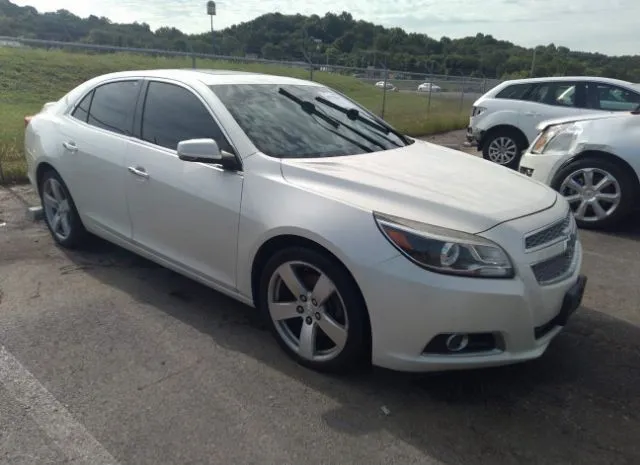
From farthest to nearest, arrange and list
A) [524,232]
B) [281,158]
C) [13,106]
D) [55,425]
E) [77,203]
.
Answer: [13,106]
[77,203]
[281,158]
[524,232]
[55,425]

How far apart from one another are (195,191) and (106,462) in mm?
1601

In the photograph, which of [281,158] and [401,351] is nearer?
[401,351]

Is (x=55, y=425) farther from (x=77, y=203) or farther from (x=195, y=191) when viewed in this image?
(x=77, y=203)

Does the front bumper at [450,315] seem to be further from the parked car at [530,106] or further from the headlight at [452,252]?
the parked car at [530,106]

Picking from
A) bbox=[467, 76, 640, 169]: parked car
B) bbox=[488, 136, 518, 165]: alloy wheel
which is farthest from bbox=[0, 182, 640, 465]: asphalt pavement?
bbox=[488, 136, 518, 165]: alloy wheel

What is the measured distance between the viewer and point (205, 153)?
3.08 m

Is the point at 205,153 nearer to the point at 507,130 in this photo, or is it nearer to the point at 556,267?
the point at 556,267

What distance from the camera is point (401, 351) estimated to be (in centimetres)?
260

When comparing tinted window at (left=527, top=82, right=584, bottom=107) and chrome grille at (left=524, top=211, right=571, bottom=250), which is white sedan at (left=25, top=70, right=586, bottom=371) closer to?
chrome grille at (left=524, top=211, right=571, bottom=250)

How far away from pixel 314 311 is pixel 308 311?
0.05m

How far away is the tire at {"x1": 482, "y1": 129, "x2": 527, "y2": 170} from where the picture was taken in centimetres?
924

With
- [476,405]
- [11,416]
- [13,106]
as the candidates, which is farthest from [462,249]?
[13,106]

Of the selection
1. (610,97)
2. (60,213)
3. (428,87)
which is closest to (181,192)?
(60,213)

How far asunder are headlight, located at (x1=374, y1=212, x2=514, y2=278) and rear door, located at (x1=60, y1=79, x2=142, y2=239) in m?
2.22
